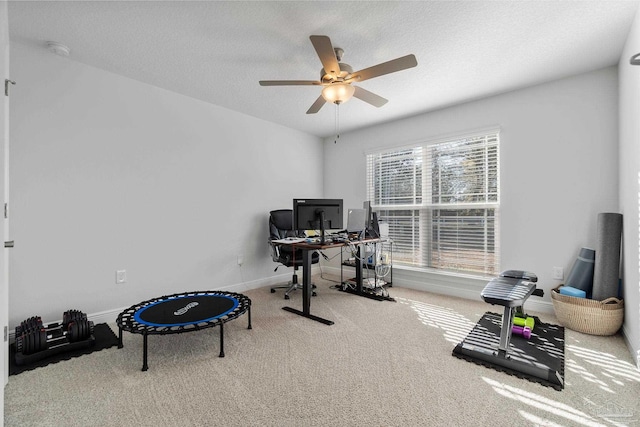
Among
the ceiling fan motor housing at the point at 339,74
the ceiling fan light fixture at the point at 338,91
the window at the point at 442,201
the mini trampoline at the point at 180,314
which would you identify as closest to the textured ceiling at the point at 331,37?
the ceiling fan motor housing at the point at 339,74

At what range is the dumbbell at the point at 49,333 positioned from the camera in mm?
2098

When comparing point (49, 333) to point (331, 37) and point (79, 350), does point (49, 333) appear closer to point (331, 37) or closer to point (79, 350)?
point (79, 350)

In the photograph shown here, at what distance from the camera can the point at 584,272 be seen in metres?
2.77

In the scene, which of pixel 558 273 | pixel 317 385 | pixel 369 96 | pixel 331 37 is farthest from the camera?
pixel 558 273

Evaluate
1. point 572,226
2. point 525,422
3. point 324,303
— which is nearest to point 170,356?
point 324,303

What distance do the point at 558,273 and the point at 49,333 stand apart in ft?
15.8

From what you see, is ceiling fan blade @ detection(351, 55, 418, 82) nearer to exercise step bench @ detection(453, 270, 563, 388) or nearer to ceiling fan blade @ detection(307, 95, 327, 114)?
ceiling fan blade @ detection(307, 95, 327, 114)

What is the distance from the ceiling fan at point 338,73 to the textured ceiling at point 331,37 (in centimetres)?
28

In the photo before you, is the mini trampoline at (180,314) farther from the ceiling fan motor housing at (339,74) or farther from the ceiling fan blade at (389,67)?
the ceiling fan blade at (389,67)

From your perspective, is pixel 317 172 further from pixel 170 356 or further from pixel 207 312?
pixel 170 356

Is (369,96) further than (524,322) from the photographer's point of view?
Yes

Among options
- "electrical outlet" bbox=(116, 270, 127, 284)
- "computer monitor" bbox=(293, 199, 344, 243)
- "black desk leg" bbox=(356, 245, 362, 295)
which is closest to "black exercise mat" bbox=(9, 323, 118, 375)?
"electrical outlet" bbox=(116, 270, 127, 284)

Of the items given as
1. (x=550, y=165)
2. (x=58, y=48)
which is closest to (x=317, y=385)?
(x=550, y=165)

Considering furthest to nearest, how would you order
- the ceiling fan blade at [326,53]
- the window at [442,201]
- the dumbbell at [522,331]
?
the window at [442,201]
the dumbbell at [522,331]
the ceiling fan blade at [326,53]
